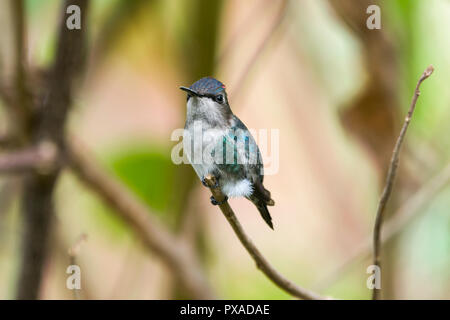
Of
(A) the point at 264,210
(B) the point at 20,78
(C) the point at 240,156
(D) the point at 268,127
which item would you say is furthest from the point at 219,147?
(D) the point at 268,127

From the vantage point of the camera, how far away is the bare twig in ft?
5.06

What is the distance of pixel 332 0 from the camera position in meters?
2.05

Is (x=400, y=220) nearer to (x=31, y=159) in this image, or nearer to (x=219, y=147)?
(x=219, y=147)

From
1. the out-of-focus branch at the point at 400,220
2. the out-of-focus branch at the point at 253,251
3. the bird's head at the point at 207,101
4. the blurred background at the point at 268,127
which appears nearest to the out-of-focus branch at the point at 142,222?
the blurred background at the point at 268,127

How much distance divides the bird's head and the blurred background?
62 cm

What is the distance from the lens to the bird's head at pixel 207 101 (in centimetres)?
125

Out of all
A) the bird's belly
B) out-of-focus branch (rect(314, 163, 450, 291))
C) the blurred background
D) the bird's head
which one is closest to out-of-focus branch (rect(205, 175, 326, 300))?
the bird's belly

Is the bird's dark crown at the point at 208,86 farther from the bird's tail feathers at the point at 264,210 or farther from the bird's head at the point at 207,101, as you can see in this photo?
the bird's tail feathers at the point at 264,210

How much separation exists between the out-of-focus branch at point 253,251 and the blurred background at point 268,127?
0.68 meters

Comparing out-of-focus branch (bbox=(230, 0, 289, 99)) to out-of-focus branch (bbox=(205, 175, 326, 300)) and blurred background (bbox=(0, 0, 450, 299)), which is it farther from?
out-of-focus branch (bbox=(205, 175, 326, 300))

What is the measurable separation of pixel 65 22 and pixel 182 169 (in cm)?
91
